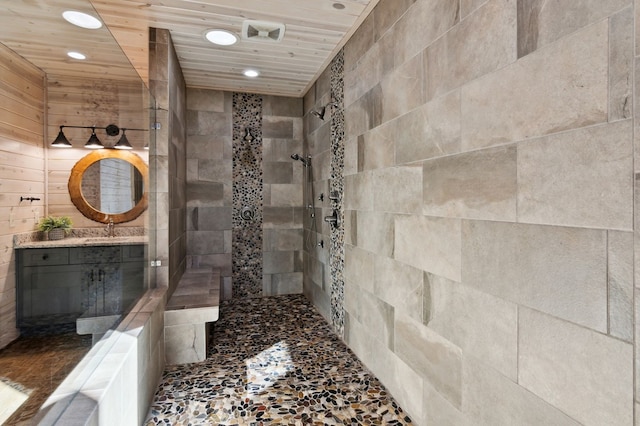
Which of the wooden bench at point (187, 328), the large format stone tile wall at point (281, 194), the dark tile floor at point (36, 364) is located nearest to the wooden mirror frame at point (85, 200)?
the dark tile floor at point (36, 364)

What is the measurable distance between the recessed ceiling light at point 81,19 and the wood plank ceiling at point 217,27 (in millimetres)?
36

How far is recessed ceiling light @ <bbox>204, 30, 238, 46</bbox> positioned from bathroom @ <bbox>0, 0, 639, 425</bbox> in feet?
1.05

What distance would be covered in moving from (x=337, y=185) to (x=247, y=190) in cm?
153

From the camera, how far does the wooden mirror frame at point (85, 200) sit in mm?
1564

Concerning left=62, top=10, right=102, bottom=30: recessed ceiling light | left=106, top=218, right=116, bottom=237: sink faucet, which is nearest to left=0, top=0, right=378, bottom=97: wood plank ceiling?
left=62, top=10, right=102, bottom=30: recessed ceiling light

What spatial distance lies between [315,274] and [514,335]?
2657mm

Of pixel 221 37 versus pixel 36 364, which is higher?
pixel 221 37

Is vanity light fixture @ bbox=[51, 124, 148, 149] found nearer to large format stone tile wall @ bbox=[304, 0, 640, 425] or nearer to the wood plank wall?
the wood plank wall

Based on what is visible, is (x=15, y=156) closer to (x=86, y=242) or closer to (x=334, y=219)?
(x=86, y=242)

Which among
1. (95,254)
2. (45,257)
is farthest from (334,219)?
(45,257)

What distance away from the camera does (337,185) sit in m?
3.02

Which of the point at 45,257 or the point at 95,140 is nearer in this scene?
the point at 45,257

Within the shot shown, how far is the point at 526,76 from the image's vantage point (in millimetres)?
1146

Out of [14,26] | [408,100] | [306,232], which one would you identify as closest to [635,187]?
[408,100]
